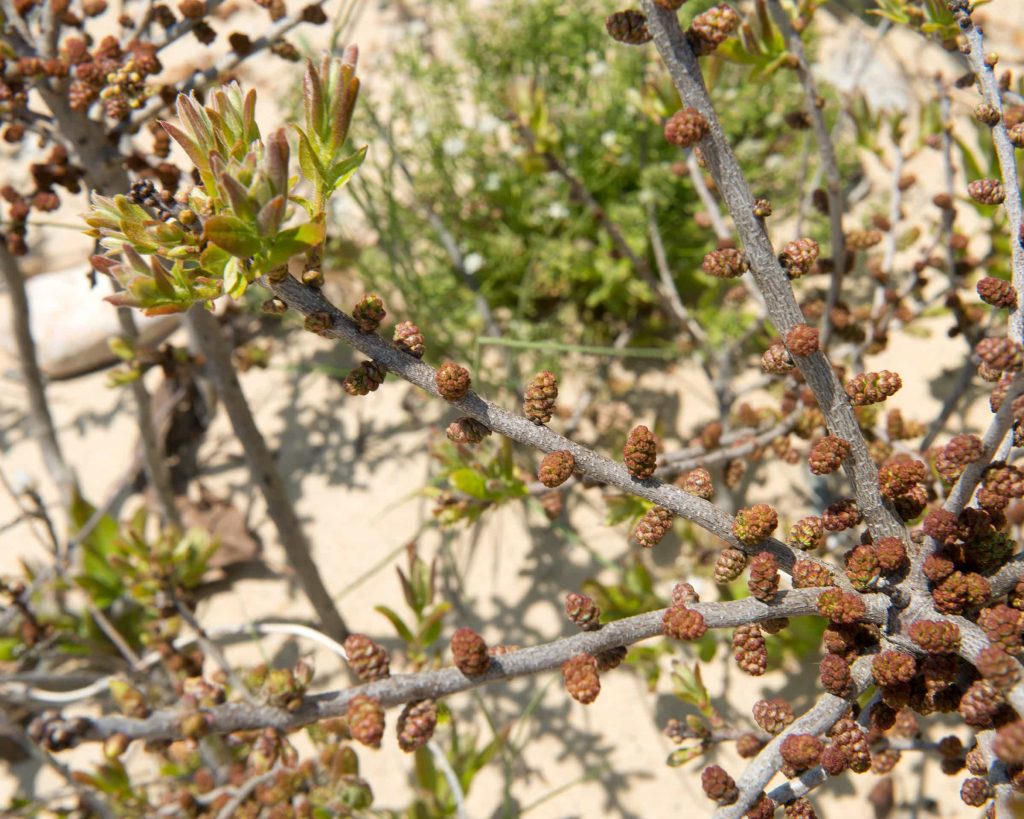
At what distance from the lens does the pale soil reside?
2.65m

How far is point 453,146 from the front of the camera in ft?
12.5

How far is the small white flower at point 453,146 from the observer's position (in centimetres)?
380

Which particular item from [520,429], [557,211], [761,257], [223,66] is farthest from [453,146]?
[520,429]

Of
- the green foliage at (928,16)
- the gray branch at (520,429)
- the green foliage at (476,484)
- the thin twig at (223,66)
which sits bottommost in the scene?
the gray branch at (520,429)

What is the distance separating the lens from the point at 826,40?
446 cm

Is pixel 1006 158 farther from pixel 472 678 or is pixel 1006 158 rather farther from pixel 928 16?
pixel 472 678

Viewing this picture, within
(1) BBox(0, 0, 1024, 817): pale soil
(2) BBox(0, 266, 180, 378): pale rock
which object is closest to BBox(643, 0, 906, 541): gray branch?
(1) BBox(0, 0, 1024, 817): pale soil

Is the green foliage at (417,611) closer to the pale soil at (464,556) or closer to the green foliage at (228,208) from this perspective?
the pale soil at (464,556)

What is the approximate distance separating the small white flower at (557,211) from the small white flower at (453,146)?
504 mm

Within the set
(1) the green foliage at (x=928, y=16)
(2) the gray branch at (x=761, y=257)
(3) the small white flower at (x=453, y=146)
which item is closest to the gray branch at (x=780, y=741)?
(2) the gray branch at (x=761, y=257)

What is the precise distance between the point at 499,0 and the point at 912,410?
2826mm

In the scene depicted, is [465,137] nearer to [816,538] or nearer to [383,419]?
[383,419]

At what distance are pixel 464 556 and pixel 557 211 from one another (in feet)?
4.65

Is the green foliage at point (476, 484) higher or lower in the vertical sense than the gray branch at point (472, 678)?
higher
